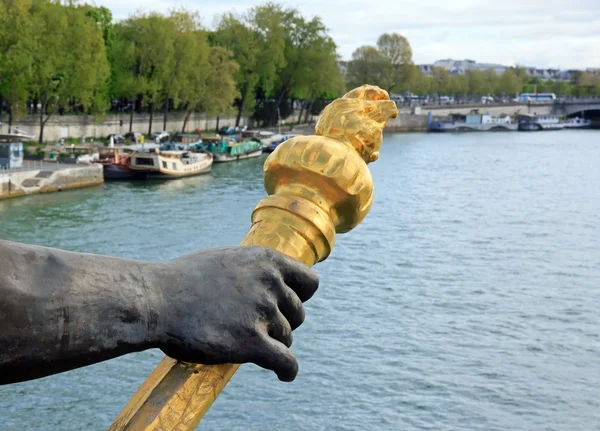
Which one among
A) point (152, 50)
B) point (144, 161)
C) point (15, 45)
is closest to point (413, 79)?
point (152, 50)

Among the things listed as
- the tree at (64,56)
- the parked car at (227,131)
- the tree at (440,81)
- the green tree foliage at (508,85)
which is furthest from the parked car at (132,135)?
the green tree foliage at (508,85)

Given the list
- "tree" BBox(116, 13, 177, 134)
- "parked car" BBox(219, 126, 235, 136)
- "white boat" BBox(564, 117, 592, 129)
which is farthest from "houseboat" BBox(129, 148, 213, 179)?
"white boat" BBox(564, 117, 592, 129)

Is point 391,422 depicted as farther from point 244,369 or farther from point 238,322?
point 238,322

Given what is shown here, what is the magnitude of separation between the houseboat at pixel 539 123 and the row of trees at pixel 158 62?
2497 cm

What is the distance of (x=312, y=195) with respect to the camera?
2.02m

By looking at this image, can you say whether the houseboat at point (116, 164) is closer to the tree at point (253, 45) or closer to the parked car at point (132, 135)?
the parked car at point (132, 135)

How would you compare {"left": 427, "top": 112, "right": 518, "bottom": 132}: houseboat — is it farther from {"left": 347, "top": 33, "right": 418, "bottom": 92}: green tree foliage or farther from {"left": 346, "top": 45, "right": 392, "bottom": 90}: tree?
{"left": 346, "top": 45, "right": 392, "bottom": 90}: tree

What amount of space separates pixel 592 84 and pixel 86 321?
12292 centimetres

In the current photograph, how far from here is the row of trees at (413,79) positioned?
7919cm

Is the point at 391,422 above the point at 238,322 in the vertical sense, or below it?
below

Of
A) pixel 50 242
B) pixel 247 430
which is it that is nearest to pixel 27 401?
pixel 247 430

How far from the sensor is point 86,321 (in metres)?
1.61

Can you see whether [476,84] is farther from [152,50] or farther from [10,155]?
[10,155]

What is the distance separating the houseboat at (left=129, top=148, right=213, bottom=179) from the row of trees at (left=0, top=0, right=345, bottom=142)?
5.03 m
